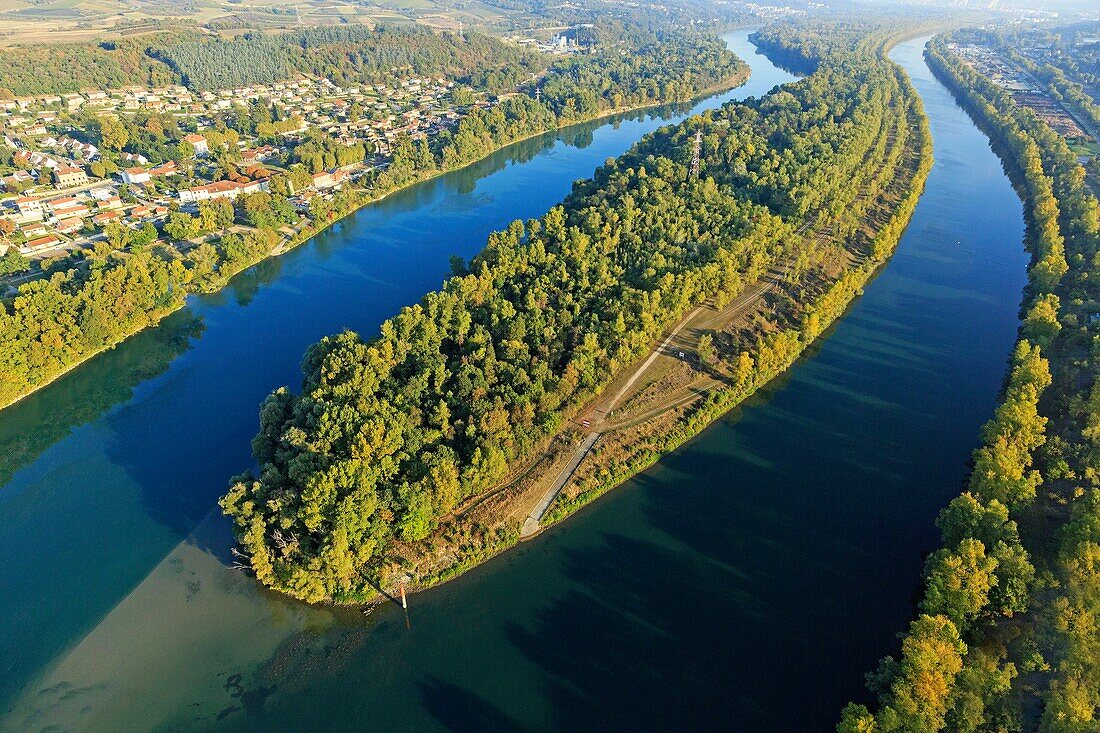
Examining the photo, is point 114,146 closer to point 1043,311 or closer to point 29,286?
point 29,286

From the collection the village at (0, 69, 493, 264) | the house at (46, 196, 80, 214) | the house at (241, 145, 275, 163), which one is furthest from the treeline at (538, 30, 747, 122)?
the house at (46, 196, 80, 214)

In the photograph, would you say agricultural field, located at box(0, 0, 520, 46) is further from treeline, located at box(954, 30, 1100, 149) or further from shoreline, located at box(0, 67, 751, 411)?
treeline, located at box(954, 30, 1100, 149)

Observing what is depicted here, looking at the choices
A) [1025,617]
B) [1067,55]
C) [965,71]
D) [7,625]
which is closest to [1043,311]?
[1025,617]

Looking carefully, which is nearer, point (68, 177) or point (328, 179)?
point (68, 177)

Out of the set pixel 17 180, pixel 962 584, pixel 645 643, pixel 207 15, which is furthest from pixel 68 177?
pixel 207 15

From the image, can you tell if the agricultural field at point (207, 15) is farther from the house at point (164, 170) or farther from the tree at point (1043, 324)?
the tree at point (1043, 324)

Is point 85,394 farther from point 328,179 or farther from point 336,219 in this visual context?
point 328,179

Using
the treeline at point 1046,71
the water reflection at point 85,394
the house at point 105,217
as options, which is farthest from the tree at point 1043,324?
the house at point 105,217
